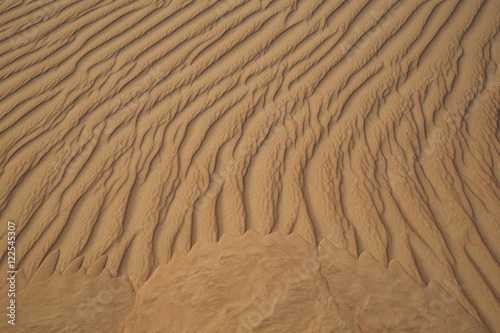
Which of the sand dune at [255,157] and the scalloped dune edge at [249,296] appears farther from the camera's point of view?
the sand dune at [255,157]

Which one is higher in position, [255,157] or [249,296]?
[255,157]

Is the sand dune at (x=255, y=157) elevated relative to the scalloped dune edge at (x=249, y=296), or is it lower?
elevated

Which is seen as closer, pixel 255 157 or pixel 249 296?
pixel 249 296

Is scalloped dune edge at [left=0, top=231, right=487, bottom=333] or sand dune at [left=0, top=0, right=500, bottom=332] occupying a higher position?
sand dune at [left=0, top=0, right=500, bottom=332]

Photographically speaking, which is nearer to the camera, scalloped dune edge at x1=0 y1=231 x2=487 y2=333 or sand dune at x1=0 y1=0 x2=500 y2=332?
scalloped dune edge at x1=0 y1=231 x2=487 y2=333

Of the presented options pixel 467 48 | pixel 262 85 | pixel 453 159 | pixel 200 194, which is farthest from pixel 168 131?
pixel 467 48
